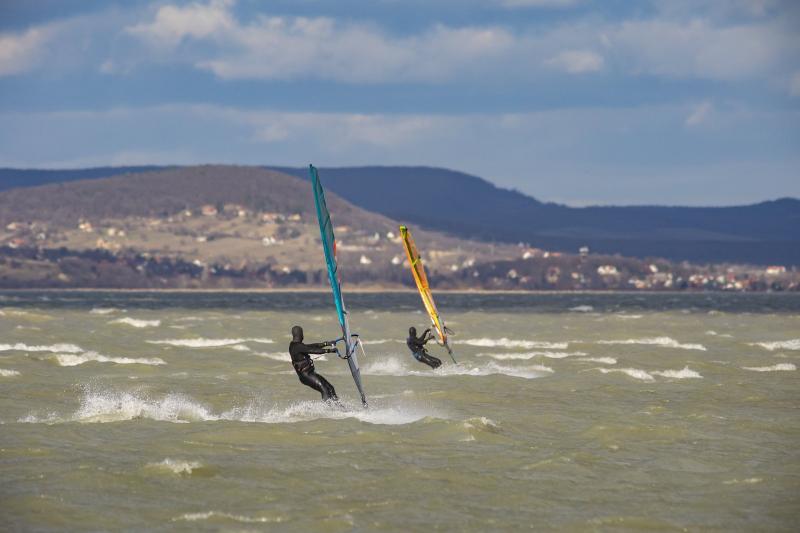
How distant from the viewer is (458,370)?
124 ft

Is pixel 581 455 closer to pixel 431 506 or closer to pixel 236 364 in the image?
pixel 431 506

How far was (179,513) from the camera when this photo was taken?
16.6 metres

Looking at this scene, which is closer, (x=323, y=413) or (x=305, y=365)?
(x=305, y=365)

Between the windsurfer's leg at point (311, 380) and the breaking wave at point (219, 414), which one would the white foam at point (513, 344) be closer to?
the breaking wave at point (219, 414)

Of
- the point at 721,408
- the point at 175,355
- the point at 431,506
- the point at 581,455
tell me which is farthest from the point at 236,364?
the point at 431,506

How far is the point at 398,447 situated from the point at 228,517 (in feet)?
18.1

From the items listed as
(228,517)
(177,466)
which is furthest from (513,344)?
(228,517)

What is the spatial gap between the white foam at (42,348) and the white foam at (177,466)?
2418 cm

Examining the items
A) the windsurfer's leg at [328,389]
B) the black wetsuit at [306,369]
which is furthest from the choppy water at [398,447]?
the black wetsuit at [306,369]

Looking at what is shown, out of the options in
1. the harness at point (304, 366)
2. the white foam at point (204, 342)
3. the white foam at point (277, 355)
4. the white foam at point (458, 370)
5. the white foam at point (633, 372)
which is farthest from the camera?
the white foam at point (204, 342)

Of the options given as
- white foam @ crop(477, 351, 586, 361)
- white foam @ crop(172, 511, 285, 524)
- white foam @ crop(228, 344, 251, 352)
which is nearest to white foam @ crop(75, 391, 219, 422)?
white foam @ crop(172, 511, 285, 524)

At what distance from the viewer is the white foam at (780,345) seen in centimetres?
5131

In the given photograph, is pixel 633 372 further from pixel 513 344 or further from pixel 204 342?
pixel 204 342

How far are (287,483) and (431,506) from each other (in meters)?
2.32
